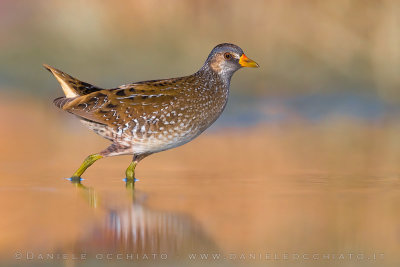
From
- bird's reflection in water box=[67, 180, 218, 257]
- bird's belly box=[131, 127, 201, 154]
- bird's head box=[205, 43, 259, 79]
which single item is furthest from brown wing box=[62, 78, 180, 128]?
bird's reflection in water box=[67, 180, 218, 257]

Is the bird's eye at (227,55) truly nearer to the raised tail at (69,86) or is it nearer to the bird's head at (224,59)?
the bird's head at (224,59)

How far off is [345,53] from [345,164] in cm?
704

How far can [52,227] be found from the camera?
26.3ft

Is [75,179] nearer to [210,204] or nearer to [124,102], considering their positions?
[124,102]

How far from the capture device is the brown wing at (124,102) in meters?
10.4

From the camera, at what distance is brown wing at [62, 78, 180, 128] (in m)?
10.4

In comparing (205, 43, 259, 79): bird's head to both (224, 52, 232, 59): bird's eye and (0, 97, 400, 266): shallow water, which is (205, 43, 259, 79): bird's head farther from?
(0, 97, 400, 266): shallow water

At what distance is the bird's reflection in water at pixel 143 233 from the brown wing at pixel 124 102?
158cm

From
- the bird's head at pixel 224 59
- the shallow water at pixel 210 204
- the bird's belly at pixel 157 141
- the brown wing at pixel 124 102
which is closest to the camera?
the shallow water at pixel 210 204

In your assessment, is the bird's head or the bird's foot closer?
the bird's foot

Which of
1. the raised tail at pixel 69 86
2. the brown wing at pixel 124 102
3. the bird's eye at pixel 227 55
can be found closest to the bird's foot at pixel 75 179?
the brown wing at pixel 124 102

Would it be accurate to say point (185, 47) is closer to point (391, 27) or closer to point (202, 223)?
point (391, 27)

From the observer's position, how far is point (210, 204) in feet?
29.4

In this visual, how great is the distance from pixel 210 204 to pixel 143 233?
1362 mm
